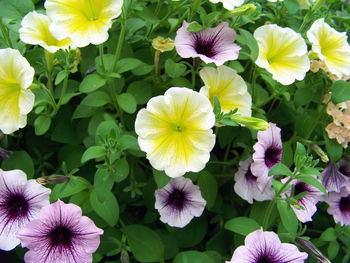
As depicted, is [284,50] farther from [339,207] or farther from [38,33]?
[38,33]

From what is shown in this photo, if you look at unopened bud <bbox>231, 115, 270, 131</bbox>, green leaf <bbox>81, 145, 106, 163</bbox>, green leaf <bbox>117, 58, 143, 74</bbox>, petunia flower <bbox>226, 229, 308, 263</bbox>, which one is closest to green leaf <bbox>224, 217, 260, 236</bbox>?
petunia flower <bbox>226, 229, 308, 263</bbox>

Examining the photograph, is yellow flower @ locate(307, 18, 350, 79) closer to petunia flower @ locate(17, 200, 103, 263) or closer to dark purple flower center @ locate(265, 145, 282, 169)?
dark purple flower center @ locate(265, 145, 282, 169)

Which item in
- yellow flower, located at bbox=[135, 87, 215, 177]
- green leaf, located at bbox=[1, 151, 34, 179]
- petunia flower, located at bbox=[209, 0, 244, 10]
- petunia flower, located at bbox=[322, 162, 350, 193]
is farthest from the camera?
petunia flower, located at bbox=[322, 162, 350, 193]

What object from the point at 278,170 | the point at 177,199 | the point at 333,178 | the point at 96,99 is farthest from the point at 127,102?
the point at 333,178

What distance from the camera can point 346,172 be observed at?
3.97 ft

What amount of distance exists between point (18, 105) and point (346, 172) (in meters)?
1.05

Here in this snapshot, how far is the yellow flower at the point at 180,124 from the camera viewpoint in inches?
32.6

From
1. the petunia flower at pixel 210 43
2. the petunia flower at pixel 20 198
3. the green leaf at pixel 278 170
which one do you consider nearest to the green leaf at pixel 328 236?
the green leaf at pixel 278 170

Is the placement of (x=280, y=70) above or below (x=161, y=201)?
above

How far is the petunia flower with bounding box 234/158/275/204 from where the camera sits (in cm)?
106

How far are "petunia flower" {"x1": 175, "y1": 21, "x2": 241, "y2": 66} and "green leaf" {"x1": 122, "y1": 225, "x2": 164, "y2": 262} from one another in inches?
21.4

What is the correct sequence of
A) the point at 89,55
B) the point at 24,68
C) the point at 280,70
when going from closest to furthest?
1. the point at 24,68
2. the point at 280,70
3. the point at 89,55

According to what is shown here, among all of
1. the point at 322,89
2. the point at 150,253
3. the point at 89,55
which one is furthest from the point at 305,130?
the point at 89,55

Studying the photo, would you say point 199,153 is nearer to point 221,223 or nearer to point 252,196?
point 252,196
